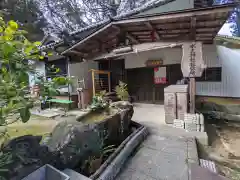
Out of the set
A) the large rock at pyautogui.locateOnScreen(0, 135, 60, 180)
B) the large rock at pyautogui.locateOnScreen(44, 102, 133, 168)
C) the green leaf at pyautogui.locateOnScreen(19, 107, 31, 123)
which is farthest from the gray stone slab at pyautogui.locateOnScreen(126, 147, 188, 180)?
the green leaf at pyautogui.locateOnScreen(19, 107, 31, 123)

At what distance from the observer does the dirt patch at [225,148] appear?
2.55 metres

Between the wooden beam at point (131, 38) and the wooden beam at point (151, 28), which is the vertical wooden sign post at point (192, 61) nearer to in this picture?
the wooden beam at point (151, 28)

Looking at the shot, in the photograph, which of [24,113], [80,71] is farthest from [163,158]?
[80,71]

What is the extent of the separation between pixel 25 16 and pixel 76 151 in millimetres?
13824

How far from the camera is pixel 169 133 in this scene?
3602mm

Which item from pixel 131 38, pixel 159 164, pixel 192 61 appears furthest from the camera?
pixel 131 38

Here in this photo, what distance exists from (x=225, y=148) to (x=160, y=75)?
4.54 metres

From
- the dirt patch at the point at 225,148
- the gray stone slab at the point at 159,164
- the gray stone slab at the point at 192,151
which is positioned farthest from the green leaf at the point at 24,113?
the dirt patch at the point at 225,148

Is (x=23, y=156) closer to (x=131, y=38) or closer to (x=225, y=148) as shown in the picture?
(x=225, y=148)

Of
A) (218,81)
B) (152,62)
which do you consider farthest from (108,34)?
(218,81)

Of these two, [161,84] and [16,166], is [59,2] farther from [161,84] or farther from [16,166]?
[16,166]

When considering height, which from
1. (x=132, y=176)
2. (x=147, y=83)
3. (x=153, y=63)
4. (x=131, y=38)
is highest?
(x=131, y=38)

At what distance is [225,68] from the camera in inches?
239

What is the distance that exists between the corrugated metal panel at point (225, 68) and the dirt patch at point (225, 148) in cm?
169
